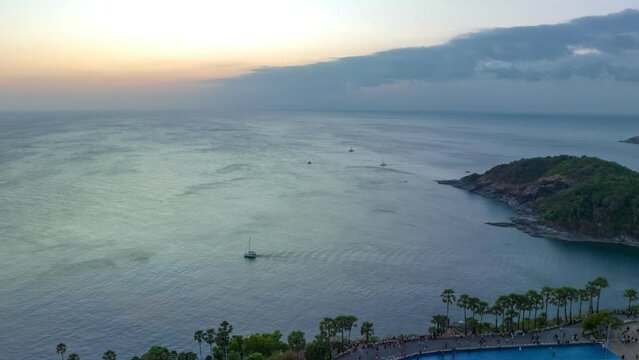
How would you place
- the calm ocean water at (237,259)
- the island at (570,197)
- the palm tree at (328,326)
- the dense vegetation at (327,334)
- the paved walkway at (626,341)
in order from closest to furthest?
the dense vegetation at (327,334), the paved walkway at (626,341), the palm tree at (328,326), the calm ocean water at (237,259), the island at (570,197)

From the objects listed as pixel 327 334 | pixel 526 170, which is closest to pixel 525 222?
pixel 526 170

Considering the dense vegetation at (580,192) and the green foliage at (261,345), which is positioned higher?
the dense vegetation at (580,192)

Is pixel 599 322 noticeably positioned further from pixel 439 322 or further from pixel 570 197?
pixel 570 197

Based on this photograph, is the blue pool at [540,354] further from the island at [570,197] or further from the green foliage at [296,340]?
the island at [570,197]

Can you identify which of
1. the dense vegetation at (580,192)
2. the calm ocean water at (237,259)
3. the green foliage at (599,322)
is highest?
the dense vegetation at (580,192)

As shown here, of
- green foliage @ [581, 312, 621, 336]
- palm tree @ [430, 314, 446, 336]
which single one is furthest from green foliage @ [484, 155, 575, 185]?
palm tree @ [430, 314, 446, 336]

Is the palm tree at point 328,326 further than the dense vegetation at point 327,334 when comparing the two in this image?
Yes

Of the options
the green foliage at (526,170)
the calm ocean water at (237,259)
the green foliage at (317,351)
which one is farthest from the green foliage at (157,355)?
the green foliage at (526,170)

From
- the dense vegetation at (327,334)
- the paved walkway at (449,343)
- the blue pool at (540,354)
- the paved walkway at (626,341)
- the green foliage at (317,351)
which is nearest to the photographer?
the green foliage at (317,351)
